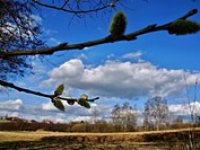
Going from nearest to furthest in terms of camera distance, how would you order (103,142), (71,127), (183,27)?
(183,27)
(103,142)
(71,127)

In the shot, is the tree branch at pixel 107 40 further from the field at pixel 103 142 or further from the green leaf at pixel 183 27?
the field at pixel 103 142

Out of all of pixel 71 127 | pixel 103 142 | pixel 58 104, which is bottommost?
pixel 58 104

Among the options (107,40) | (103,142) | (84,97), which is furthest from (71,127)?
(107,40)

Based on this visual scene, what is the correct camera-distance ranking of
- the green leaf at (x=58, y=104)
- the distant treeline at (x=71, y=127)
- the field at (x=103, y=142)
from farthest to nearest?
1. the distant treeline at (x=71, y=127)
2. the field at (x=103, y=142)
3. the green leaf at (x=58, y=104)

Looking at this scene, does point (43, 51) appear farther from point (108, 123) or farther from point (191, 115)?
point (108, 123)

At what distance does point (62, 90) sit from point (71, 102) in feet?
0.12

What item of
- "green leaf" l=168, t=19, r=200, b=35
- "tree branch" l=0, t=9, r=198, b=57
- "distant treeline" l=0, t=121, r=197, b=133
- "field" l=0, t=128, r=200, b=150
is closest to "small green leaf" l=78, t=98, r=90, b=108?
"tree branch" l=0, t=9, r=198, b=57

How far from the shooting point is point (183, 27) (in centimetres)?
69

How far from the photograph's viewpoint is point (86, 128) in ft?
57.6

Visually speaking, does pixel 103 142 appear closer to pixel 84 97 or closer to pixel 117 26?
pixel 84 97

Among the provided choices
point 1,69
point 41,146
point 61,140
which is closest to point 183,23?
point 1,69

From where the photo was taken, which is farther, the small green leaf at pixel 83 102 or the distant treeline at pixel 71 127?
the distant treeline at pixel 71 127

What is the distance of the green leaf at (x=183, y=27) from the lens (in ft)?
2.26

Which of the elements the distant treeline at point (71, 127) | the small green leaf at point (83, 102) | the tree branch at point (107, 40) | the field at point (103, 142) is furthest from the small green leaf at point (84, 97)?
the distant treeline at point (71, 127)
